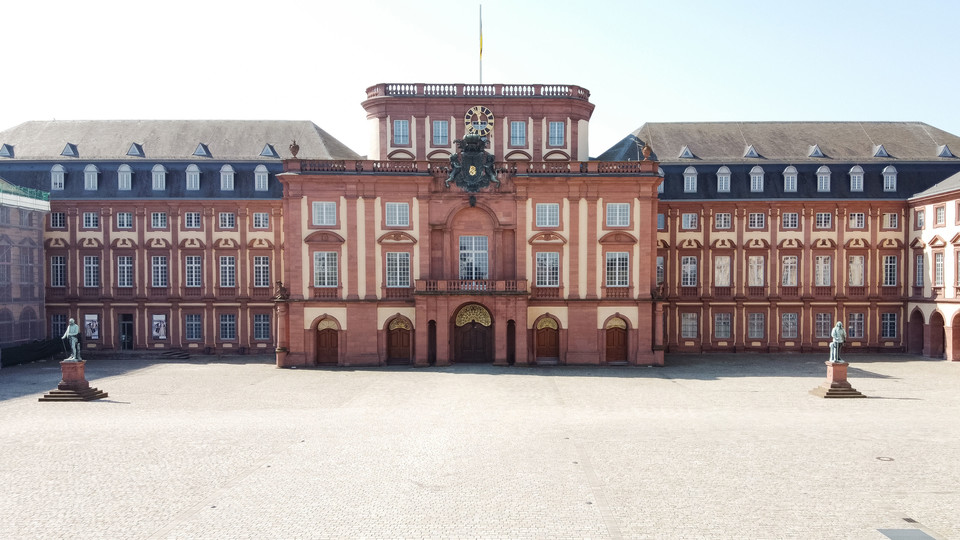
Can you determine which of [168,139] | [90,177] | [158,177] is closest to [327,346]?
→ [158,177]

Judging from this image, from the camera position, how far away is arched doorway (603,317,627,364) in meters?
42.9

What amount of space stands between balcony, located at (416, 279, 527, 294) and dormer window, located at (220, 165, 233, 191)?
60.4ft

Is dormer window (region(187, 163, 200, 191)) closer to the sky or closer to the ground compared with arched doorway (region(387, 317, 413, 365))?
closer to the sky

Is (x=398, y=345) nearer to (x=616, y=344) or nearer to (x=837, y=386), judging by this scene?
(x=616, y=344)

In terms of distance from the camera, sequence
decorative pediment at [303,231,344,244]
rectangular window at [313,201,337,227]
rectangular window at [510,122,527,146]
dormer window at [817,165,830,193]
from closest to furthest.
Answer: decorative pediment at [303,231,344,244], rectangular window at [313,201,337,227], rectangular window at [510,122,527,146], dormer window at [817,165,830,193]

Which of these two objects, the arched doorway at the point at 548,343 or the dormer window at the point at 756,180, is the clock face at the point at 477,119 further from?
the dormer window at the point at 756,180

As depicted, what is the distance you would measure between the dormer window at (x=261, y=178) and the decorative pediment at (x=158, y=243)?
7.90 meters

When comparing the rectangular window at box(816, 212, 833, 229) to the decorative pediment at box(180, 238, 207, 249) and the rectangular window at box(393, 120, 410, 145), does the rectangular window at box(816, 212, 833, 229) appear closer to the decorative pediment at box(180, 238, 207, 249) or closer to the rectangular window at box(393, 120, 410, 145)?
the rectangular window at box(393, 120, 410, 145)

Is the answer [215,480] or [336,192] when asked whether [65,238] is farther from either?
[215,480]

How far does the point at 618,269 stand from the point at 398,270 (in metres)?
14.6

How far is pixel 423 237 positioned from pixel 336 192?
6453 mm

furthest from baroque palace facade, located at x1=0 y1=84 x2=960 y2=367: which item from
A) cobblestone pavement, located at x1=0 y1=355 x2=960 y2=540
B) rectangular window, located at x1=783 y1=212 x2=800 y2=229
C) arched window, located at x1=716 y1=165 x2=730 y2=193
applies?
cobblestone pavement, located at x1=0 y1=355 x2=960 y2=540

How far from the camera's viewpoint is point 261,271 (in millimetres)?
49375

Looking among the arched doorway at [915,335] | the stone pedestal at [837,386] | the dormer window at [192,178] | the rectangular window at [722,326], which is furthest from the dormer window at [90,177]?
the arched doorway at [915,335]
